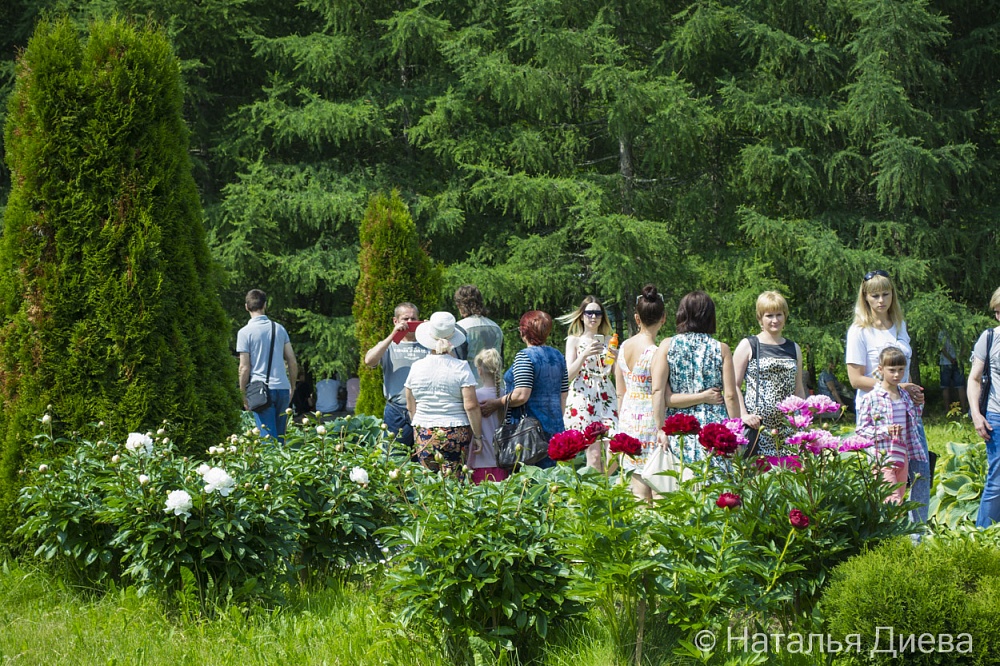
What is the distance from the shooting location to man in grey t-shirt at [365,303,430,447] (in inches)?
275

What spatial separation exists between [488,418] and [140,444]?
2633 millimetres

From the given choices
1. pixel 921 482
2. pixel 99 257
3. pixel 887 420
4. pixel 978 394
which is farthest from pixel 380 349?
pixel 978 394

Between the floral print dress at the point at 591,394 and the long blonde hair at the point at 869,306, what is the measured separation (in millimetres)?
1897

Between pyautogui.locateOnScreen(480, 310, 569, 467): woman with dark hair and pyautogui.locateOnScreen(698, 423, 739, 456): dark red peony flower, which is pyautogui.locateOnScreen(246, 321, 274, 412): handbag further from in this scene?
pyautogui.locateOnScreen(698, 423, 739, 456): dark red peony flower

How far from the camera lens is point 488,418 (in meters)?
6.49

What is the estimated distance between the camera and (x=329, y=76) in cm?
1684

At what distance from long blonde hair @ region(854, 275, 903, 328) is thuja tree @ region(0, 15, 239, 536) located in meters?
3.76

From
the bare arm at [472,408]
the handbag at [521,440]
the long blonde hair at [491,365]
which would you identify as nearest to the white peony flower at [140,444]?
the bare arm at [472,408]

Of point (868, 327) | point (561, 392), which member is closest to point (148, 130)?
point (561, 392)

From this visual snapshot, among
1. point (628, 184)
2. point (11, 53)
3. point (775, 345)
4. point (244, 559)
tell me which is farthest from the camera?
point (11, 53)

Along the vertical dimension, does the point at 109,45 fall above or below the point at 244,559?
above

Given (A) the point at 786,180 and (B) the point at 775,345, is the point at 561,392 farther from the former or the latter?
(A) the point at 786,180

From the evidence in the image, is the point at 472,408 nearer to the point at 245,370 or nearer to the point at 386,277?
the point at 245,370

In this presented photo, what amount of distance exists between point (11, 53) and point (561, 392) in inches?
624
